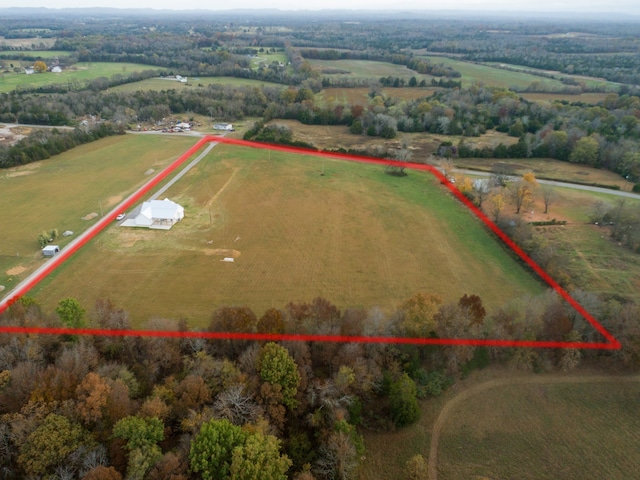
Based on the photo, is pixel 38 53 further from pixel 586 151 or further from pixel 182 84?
pixel 586 151


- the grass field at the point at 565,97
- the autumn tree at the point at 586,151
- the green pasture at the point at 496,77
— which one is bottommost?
the autumn tree at the point at 586,151

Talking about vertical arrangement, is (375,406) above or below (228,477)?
below

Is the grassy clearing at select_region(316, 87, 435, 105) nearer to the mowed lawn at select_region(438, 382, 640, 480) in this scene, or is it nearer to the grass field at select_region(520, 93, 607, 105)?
the grass field at select_region(520, 93, 607, 105)

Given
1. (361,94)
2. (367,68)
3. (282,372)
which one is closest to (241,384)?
(282,372)

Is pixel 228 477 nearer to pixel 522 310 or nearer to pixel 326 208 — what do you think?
pixel 522 310

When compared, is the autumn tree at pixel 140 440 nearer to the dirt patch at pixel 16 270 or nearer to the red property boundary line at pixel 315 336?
the red property boundary line at pixel 315 336

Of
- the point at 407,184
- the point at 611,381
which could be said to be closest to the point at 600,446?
the point at 611,381

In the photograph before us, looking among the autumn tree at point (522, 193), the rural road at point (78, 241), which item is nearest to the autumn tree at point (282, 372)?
the rural road at point (78, 241)
